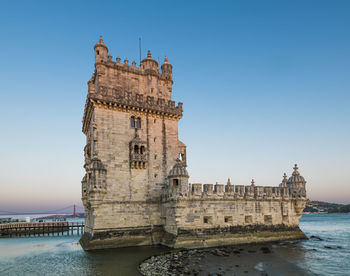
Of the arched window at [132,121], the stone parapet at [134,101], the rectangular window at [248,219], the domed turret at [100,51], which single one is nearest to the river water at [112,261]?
the rectangular window at [248,219]

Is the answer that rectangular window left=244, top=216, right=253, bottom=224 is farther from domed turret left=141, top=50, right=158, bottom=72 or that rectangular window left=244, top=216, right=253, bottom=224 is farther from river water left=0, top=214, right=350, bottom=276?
domed turret left=141, top=50, right=158, bottom=72

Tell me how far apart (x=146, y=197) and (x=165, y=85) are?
46.1 feet

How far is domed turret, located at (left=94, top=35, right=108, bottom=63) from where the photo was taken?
2925 centimetres

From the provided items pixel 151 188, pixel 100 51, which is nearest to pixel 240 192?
pixel 151 188

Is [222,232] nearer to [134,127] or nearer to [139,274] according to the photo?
[139,274]

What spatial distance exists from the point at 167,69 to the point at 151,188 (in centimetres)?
1524

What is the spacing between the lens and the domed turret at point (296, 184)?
105 feet

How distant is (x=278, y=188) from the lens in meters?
31.8

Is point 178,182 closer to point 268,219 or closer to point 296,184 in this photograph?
point 268,219

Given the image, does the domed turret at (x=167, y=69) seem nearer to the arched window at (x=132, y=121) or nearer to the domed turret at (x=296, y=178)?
the arched window at (x=132, y=121)

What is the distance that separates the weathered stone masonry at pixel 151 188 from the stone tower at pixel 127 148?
0.10m

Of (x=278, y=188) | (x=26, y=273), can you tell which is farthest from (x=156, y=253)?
(x=278, y=188)

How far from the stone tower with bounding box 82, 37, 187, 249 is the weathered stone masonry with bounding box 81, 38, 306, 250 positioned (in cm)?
10

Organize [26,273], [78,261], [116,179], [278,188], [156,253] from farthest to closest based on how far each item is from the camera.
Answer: [278,188], [116,179], [156,253], [78,261], [26,273]
